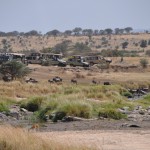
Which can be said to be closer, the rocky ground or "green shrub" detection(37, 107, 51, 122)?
the rocky ground

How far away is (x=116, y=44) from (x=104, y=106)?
140795 mm

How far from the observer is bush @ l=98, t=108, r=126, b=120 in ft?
111

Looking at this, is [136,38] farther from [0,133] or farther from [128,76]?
[0,133]

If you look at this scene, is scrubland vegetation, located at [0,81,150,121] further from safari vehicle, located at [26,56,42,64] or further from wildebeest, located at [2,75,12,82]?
safari vehicle, located at [26,56,42,64]

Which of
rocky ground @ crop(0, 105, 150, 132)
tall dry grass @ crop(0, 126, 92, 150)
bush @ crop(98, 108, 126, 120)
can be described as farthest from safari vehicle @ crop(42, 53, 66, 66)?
tall dry grass @ crop(0, 126, 92, 150)

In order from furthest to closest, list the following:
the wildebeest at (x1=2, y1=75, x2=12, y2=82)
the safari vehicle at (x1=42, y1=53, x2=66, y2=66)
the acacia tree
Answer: the safari vehicle at (x1=42, y1=53, x2=66, y2=66) → the acacia tree → the wildebeest at (x1=2, y1=75, x2=12, y2=82)

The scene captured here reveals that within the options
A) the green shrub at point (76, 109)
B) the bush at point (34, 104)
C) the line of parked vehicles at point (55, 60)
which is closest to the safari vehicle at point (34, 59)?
the line of parked vehicles at point (55, 60)

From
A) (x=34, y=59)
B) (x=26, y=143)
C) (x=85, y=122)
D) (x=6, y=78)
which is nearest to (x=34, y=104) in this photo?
(x=85, y=122)

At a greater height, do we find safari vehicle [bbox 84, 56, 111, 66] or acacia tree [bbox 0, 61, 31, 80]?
acacia tree [bbox 0, 61, 31, 80]

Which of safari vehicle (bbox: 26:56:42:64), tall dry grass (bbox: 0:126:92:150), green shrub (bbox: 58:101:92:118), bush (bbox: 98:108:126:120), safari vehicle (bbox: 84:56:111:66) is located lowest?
safari vehicle (bbox: 84:56:111:66)

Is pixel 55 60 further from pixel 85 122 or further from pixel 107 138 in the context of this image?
pixel 107 138

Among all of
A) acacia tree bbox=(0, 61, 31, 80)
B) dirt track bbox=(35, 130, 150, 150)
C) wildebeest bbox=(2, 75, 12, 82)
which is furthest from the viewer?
acacia tree bbox=(0, 61, 31, 80)

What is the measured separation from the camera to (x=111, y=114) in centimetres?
3441

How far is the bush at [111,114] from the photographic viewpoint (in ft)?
111
